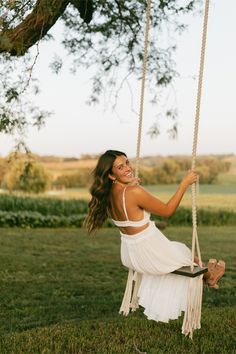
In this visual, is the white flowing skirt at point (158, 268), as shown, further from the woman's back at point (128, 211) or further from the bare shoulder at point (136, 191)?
the bare shoulder at point (136, 191)

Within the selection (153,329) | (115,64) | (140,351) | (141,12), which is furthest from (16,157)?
(140,351)

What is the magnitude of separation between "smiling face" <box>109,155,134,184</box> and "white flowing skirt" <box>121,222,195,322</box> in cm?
39

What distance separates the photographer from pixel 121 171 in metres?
4.47

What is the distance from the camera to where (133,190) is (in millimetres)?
4398

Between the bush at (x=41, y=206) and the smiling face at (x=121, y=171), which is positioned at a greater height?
the smiling face at (x=121, y=171)

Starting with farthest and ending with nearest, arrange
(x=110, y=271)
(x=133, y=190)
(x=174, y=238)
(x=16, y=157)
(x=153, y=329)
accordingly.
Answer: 1. (x=174, y=238)
2. (x=110, y=271)
3. (x=16, y=157)
4. (x=153, y=329)
5. (x=133, y=190)

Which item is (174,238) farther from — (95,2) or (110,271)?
(95,2)

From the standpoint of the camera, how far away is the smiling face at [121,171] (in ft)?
14.6

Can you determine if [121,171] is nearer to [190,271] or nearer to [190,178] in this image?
[190,178]

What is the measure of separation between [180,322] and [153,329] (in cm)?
46

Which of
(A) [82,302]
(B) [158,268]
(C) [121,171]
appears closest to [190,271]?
(B) [158,268]

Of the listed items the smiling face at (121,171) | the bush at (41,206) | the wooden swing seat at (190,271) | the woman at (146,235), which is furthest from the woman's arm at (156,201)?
the bush at (41,206)

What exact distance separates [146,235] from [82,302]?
3.45m

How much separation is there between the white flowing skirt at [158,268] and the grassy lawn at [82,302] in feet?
1.09
